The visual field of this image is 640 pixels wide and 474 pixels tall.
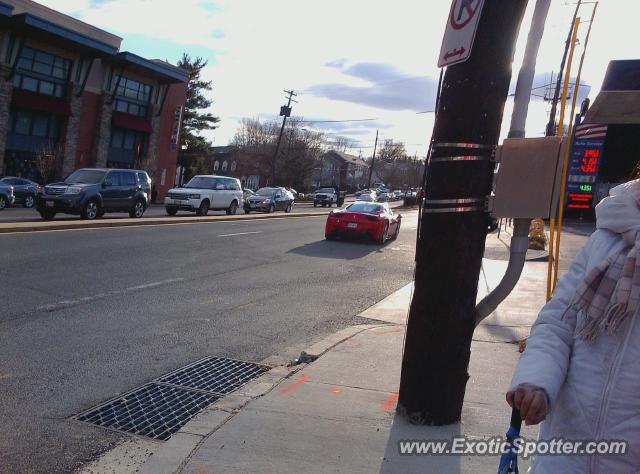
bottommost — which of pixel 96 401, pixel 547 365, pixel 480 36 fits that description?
pixel 96 401

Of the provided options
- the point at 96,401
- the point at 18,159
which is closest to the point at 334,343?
the point at 96,401

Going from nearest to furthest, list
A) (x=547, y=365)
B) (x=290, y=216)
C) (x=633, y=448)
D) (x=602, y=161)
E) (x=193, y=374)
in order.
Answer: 1. (x=633, y=448)
2. (x=547, y=365)
3. (x=193, y=374)
4. (x=290, y=216)
5. (x=602, y=161)

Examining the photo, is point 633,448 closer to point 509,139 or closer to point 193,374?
point 509,139

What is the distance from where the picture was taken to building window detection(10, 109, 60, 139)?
3559 cm

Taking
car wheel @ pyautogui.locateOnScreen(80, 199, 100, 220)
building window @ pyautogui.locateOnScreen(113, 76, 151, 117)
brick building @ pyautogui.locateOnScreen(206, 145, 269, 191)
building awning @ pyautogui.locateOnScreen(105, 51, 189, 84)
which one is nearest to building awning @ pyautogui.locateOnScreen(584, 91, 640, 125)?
car wheel @ pyautogui.locateOnScreen(80, 199, 100, 220)

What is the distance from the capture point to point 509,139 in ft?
12.9

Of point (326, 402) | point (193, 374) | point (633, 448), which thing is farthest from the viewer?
point (193, 374)

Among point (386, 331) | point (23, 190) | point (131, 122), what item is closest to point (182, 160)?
point (131, 122)

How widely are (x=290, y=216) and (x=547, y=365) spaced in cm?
2704

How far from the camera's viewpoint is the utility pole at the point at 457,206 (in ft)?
13.0

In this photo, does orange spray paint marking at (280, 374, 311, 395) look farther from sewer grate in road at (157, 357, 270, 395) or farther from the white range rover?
the white range rover

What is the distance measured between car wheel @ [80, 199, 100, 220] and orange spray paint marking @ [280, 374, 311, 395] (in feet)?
50.4

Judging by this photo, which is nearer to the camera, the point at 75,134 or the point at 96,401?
the point at 96,401

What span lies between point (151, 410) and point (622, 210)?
381 centimetres
